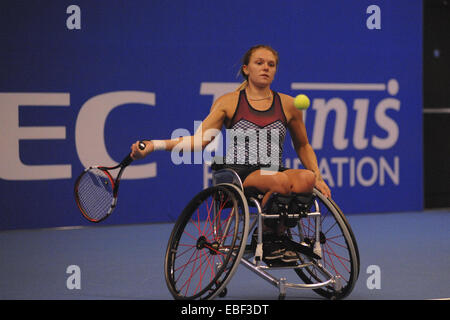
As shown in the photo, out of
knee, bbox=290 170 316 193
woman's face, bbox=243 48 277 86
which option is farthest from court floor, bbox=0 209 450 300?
woman's face, bbox=243 48 277 86

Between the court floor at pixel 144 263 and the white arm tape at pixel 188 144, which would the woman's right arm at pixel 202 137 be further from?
the court floor at pixel 144 263

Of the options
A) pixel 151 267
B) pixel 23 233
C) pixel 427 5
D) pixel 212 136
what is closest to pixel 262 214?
pixel 212 136

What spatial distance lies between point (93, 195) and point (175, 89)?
2.88 metres

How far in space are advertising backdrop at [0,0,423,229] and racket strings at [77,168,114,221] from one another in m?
2.48

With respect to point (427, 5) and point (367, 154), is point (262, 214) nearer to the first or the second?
point (367, 154)

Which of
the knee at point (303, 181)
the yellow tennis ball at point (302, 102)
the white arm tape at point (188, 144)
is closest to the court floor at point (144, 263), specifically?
the knee at point (303, 181)

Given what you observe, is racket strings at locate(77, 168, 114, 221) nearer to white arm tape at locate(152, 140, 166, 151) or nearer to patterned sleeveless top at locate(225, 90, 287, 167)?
white arm tape at locate(152, 140, 166, 151)

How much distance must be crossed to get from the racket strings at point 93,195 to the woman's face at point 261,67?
0.93m

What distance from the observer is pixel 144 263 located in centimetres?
463

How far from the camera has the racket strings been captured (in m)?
3.67

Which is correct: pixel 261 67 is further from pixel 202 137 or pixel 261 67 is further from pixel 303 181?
pixel 303 181

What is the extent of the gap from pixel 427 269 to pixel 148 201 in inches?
114

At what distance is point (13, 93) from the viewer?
19.5 feet

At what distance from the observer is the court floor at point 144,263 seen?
3738 mm
